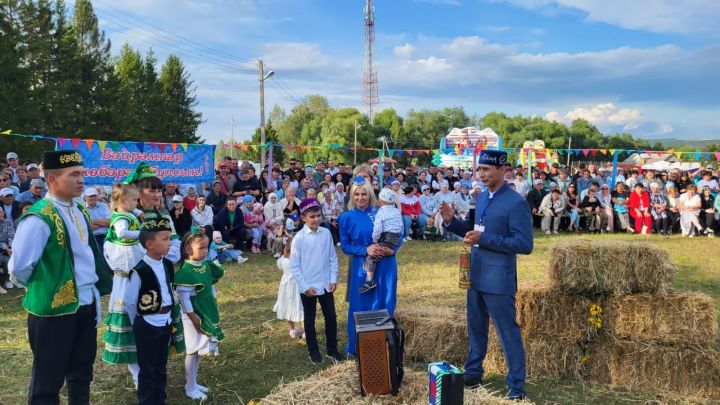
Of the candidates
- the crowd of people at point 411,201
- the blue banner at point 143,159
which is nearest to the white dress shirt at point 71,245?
the crowd of people at point 411,201

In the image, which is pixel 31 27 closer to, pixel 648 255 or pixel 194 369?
pixel 194 369

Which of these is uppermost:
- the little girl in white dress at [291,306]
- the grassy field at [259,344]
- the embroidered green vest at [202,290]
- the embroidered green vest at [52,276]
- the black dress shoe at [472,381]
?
the embroidered green vest at [52,276]

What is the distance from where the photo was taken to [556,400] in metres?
4.54

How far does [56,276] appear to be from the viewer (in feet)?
10.5

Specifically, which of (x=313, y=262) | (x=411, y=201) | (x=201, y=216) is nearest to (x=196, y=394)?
→ (x=313, y=262)

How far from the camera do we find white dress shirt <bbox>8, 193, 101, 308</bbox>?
10.2 feet

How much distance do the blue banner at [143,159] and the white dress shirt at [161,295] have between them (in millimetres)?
9353

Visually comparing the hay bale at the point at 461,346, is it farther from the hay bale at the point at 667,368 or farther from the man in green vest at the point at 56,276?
the man in green vest at the point at 56,276

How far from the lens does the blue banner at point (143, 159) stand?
485 inches

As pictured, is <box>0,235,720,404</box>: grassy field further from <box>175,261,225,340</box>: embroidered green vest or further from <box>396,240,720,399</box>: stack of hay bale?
<box>175,261,225,340</box>: embroidered green vest

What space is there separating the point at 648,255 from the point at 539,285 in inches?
41.2

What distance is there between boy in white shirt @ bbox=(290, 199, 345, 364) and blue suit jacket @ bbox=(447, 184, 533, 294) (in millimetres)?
1596

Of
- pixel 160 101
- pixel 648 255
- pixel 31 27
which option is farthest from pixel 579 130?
pixel 648 255

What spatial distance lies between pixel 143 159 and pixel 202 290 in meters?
9.61
